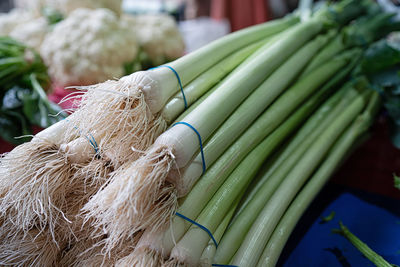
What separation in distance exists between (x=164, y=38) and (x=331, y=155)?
1253 mm

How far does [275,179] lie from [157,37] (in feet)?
4.17

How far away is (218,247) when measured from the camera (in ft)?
2.64

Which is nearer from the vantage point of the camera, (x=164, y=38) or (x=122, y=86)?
(x=122, y=86)

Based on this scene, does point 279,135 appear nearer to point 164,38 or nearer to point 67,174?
point 67,174

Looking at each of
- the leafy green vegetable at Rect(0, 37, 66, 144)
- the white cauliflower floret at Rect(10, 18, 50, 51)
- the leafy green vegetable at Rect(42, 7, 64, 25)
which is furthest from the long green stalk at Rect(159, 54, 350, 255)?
the leafy green vegetable at Rect(42, 7, 64, 25)

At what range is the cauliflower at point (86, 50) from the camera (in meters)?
1.48

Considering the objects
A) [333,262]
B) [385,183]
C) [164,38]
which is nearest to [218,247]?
[333,262]

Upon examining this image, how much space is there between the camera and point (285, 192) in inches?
37.6

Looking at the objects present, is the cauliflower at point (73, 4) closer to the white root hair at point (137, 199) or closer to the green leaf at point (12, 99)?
the green leaf at point (12, 99)

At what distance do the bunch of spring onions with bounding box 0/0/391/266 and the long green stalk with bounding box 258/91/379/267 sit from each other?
0.02 m

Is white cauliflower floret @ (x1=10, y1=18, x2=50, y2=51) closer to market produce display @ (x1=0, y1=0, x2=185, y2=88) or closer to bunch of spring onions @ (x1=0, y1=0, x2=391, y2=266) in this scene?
market produce display @ (x1=0, y1=0, x2=185, y2=88)

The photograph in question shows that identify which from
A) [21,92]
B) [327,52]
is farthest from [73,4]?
[327,52]

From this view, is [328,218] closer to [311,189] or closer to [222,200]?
[311,189]

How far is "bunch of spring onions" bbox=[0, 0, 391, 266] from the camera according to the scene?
717 mm
